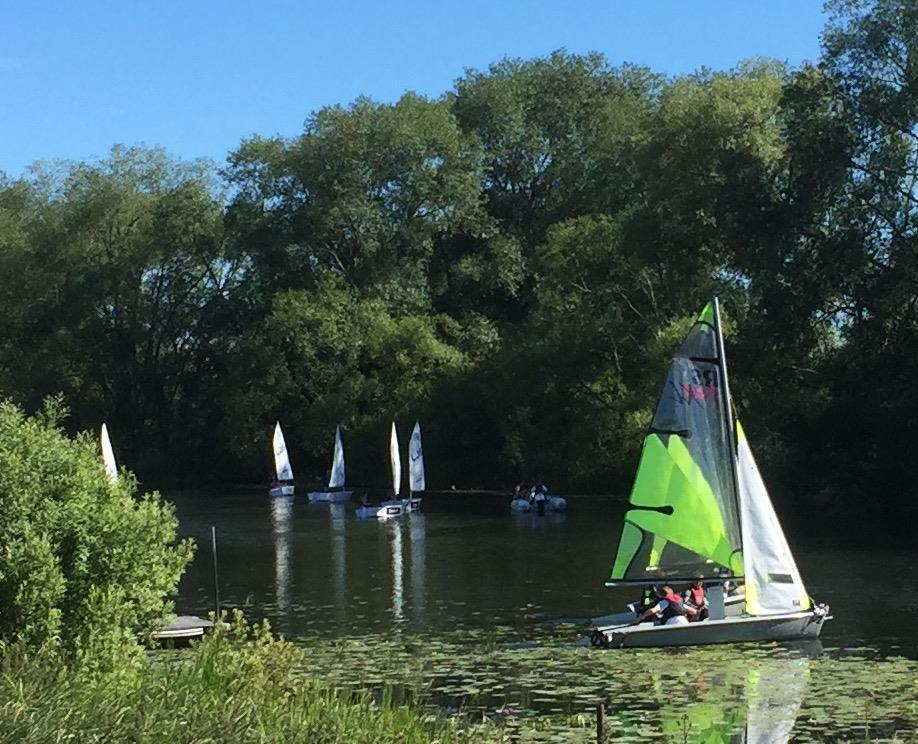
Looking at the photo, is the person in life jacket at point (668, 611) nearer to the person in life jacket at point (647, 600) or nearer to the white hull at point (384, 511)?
the person in life jacket at point (647, 600)

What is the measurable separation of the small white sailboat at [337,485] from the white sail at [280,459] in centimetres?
382

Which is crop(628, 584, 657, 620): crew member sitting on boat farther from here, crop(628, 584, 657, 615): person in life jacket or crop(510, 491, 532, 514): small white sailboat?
crop(510, 491, 532, 514): small white sailboat

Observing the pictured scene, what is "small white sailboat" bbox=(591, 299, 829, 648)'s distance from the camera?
76.3ft

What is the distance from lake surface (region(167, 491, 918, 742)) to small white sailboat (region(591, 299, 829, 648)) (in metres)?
1.23

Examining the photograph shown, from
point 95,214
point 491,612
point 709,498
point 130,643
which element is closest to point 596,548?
point 491,612

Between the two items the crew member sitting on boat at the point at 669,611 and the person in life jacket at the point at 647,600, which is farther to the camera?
the person in life jacket at the point at 647,600

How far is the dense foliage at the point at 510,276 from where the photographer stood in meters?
47.9

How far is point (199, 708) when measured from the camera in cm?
1131

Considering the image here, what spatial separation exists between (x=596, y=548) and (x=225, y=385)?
138ft

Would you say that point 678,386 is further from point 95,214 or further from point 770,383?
point 95,214

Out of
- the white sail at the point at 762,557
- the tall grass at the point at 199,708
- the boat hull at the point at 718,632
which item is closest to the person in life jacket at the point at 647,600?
the boat hull at the point at 718,632

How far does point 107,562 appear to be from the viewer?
1480cm

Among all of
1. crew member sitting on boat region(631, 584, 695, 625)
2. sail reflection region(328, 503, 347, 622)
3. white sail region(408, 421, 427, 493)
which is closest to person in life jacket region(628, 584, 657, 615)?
crew member sitting on boat region(631, 584, 695, 625)

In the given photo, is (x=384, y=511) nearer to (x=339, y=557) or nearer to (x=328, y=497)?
(x=328, y=497)
